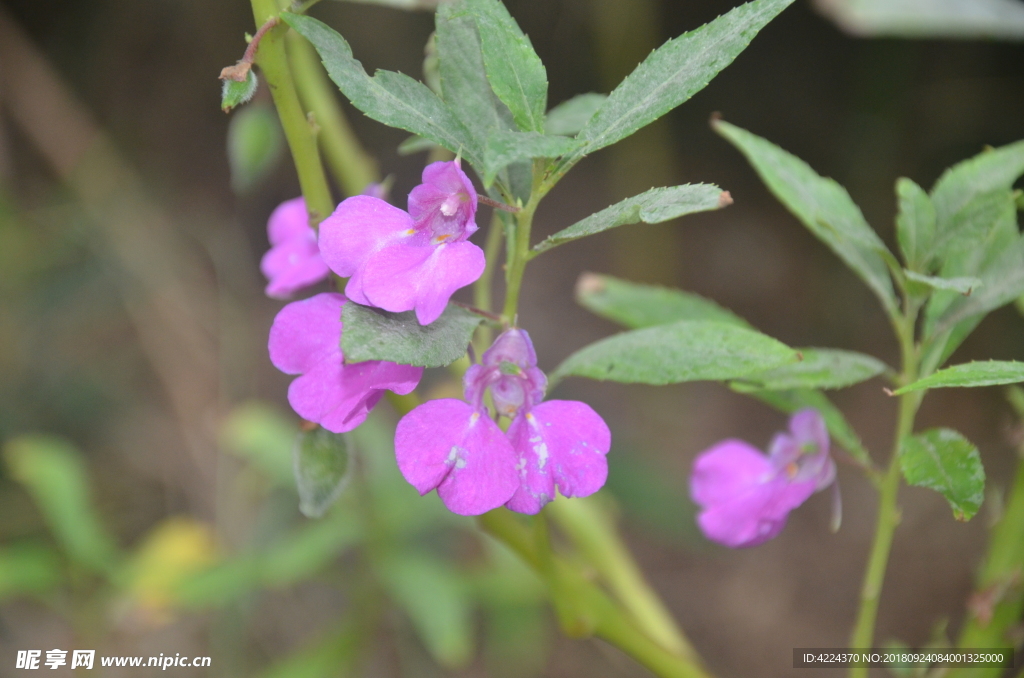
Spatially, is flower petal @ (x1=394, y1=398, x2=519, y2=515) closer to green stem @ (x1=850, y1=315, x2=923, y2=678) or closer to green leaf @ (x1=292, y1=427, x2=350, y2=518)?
green leaf @ (x1=292, y1=427, x2=350, y2=518)

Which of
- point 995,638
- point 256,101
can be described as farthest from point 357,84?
point 995,638

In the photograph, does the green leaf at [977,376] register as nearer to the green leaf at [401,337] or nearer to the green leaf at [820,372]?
the green leaf at [820,372]

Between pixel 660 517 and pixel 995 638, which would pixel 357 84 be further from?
pixel 660 517

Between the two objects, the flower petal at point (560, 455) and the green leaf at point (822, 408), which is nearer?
the flower petal at point (560, 455)

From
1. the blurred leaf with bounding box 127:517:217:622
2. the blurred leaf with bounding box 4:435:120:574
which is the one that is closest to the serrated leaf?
the blurred leaf with bounding box 127:517:217:622

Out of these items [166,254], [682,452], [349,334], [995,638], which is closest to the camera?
[349,334]

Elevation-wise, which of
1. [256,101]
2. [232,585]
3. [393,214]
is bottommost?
[393,214]

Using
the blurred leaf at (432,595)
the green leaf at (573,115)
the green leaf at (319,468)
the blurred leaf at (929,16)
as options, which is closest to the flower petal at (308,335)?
the green leaf at (319,468)
